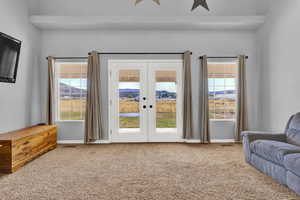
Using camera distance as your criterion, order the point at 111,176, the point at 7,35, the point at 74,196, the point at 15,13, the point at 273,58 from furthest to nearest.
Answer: the point at 273,58 < the point at 15,13 < the point at 7,35 < the point at 111,176 < the point at 74,196

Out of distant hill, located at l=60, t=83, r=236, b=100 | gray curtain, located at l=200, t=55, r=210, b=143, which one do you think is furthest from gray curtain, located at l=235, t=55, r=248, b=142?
distant hill, located at l=60, t=83, r=236, b=100

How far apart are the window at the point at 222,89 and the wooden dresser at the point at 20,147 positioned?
4.06 metres

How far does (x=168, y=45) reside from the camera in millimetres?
5855

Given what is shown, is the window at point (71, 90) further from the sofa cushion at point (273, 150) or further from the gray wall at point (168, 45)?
the sofa cushion at point (273, 150)

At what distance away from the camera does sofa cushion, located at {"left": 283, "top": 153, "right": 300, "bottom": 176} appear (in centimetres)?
254

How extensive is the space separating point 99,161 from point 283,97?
404 centimetres

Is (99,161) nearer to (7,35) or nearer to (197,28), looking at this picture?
(7,35)

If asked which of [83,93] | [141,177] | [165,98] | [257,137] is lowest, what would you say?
[141,177]

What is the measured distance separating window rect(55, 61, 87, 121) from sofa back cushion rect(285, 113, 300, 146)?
4.57 meters

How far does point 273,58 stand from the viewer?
5.21 meters

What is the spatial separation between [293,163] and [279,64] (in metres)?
3.05

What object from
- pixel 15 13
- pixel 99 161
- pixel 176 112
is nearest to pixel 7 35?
pixel 15 13

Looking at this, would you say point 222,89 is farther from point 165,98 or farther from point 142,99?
point 142,99

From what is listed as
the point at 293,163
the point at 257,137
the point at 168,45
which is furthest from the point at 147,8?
the point at 293,163
